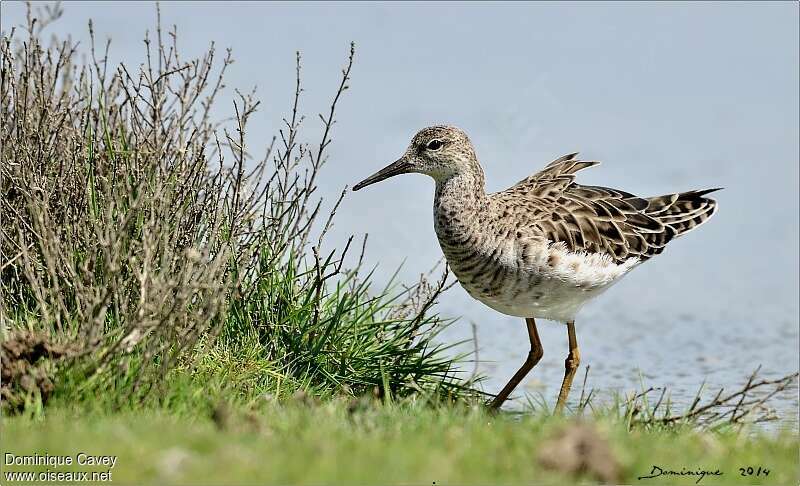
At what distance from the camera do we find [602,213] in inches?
342

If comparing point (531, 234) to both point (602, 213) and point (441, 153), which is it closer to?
point (441, 153)

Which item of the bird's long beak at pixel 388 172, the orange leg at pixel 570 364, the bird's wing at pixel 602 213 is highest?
the bird's long beak at pixel 388 172

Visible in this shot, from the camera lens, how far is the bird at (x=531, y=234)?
7.84m

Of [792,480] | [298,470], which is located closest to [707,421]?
[792,480]

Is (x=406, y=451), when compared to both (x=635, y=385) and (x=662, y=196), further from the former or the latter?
(x=635, y=385)

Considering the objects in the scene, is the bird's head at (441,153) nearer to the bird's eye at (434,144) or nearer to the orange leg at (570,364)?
the bird's eye at (434,144)

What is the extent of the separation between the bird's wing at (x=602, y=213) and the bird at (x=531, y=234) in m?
0.01

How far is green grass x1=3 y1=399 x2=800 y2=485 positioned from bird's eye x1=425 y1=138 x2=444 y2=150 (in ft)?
8.48

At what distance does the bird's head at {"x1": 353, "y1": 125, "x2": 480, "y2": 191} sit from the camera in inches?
323

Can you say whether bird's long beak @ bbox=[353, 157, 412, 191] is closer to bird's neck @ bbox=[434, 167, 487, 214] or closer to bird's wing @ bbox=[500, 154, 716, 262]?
bird's neck @ bbox=[434, 167, 487, 214]

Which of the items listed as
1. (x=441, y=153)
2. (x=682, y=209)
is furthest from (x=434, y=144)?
(x=682, y=209)

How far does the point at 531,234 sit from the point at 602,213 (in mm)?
1018

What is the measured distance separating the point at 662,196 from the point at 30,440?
5833 mm
